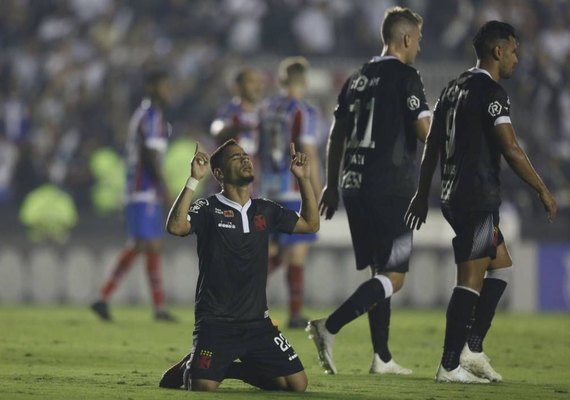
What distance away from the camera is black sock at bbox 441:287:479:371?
346 inches

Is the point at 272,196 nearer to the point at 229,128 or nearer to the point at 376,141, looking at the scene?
the point at 229,128

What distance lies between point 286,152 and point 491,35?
5.48 metres

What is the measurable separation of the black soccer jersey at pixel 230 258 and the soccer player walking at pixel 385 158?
1.15 metres

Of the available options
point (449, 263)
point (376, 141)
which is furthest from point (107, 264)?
point (376, 141)

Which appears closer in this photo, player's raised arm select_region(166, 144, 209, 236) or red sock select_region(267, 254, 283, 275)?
player's raised arm select_region(166, 144, 209, 236)

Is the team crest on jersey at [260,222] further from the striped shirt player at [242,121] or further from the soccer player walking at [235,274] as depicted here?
the striped shirt player at [242,121]

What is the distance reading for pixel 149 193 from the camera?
1524 cm

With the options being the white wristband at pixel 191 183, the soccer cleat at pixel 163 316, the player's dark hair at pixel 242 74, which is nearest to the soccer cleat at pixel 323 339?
the white wristband at pixel 191 183

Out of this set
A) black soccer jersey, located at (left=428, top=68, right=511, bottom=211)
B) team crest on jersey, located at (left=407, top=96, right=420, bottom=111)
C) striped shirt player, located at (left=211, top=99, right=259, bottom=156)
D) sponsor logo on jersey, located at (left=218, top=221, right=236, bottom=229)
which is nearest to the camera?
sponsor logo on jersey, located at (left=218, top=221, right=236, bottom=229)

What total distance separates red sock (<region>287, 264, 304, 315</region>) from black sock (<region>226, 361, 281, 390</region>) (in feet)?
17.8

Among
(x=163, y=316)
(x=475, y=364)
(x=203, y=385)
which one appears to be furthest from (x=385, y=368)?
(x=163, y=316)

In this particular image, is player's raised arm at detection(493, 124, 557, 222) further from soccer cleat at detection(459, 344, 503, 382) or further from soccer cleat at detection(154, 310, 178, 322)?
soccer cleat at detection(154, 310, 178, 322)

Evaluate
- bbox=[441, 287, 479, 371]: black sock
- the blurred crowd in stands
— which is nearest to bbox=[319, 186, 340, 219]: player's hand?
bbox=[441, 287, 479, 371]: black sock

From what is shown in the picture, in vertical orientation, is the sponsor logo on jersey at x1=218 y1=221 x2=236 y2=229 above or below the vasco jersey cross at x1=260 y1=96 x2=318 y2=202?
below
